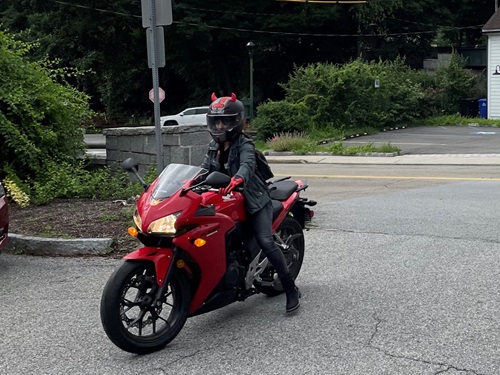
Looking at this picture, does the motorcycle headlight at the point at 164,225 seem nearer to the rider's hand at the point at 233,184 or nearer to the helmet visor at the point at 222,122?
the rider's hand at the point at 233,184

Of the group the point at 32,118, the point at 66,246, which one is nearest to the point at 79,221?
the point at 66,246

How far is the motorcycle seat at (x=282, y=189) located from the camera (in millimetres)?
6465

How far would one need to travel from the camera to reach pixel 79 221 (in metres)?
9.39

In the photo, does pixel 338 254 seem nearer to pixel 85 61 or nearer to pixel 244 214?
pixel 244 214

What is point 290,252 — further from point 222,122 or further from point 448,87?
point 448,87

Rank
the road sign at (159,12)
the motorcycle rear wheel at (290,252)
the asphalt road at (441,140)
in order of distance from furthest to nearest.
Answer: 1. the asphalt road at (441,140)
2. the road sign at (159,12)
3. the motorcycle rear wheel at (290,252)

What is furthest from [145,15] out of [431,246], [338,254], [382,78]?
[382,78]

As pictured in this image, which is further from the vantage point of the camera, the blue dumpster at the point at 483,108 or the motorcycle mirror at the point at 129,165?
the blue dumpster at the point at 483,108

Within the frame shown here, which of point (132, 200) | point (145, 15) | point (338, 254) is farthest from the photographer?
point (132, 200)

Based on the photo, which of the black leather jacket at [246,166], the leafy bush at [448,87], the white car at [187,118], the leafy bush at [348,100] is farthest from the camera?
the leafy bush at [448,87]

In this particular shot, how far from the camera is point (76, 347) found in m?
5.36

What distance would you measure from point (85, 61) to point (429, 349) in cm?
5004

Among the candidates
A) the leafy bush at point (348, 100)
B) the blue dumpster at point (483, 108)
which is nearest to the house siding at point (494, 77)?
the blue dumpster at point (483, 108)

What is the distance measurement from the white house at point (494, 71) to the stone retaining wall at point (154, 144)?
106ft
